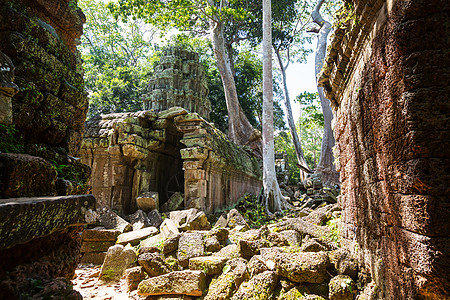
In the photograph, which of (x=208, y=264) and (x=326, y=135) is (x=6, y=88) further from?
(x=326, y=135)

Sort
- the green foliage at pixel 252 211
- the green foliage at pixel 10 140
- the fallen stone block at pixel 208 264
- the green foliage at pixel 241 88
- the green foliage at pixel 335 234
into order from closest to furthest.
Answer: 1. the green foliage at pixel 10 140
2. the fallen stone block at pixel 208 264
3. the green foliage at pixel 335 234
4. the green foliage at pixel 252 211
5. the green foliage at pixel 241 88

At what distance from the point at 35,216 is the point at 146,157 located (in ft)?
21.1

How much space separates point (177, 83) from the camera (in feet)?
49.7

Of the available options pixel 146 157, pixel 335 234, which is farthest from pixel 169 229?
pixel 335 234

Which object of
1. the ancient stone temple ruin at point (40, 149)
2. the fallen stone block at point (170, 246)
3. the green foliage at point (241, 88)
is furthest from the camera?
the green foliage at point (241, 88)

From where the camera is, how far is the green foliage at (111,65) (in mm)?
17281

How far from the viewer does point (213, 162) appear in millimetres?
7492

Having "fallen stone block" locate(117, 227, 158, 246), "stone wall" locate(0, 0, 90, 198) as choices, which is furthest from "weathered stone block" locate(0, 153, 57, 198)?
"fallen stone block" locate(117, 227, 158, 246)

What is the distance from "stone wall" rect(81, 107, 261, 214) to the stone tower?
7.06m

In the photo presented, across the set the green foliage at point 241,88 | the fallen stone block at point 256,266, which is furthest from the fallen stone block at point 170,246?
the green foliage at point 241,88

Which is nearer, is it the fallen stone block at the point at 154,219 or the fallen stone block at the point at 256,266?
the fallen stone block at the point at 256,266

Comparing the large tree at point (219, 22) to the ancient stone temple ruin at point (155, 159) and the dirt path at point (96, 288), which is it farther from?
the dirt path at point (96, 288)

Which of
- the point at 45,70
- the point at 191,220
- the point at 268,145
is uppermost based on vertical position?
the point at 268,145

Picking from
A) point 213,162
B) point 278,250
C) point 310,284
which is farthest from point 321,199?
point 310,284
